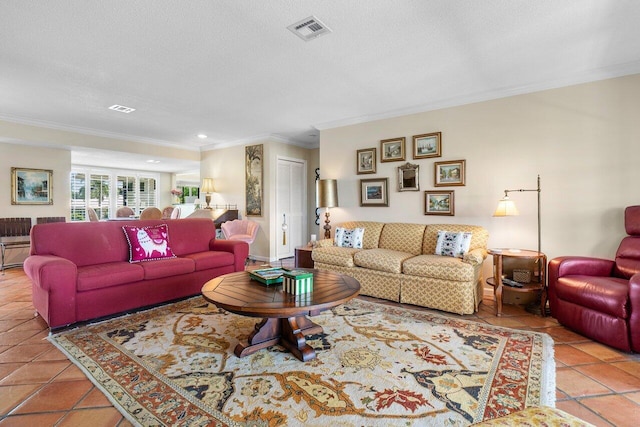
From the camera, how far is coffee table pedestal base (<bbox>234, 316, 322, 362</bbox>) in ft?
7.40

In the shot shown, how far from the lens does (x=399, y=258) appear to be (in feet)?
12.0

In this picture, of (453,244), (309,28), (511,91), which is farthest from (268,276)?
(511,91)

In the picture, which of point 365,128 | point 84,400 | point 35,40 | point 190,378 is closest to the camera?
point 84,400

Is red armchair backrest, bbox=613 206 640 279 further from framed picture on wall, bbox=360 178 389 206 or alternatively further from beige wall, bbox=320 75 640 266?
A: framed picture on wall, bbox=360 178 389 206

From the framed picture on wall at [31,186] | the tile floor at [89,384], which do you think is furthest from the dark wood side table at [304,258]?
the framed picture on wall at [31,186]

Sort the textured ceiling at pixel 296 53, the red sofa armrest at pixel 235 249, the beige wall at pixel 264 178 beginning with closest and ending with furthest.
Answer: the textured ceiling at pixel 296 53 → the red sofa armrest at pixel 235 249 → the beige wall at pixel 264 178

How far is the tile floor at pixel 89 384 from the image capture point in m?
1.65

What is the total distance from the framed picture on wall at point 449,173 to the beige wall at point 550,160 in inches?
2.8

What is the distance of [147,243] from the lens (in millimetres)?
3611

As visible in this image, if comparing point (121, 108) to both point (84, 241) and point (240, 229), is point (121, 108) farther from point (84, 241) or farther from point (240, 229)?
point (240, 229)

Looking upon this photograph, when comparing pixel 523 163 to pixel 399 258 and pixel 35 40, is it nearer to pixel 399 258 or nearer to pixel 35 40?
pixel 399 258

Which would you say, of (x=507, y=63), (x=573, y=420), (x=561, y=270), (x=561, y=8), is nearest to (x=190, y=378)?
(x=573, y=420)

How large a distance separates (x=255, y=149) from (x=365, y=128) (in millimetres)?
2479

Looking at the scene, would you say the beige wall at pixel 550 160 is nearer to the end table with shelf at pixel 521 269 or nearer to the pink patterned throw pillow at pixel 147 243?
the end table with shelf at pixel 521 269
